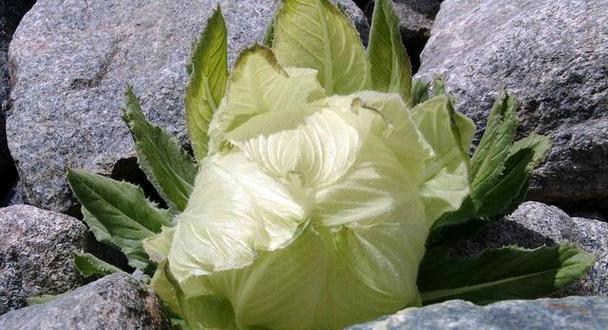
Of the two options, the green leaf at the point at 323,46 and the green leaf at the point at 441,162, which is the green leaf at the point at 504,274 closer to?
the green leaf at the point at 441,162

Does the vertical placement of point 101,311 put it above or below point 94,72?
below

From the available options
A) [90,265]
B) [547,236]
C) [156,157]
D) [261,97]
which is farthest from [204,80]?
[547,236]

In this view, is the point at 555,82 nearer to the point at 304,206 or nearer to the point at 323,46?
the point at 323,46

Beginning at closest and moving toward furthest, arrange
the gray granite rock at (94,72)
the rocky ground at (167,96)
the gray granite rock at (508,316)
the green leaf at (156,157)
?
the gray granite rock at (508,316) → the green leaf at (156,157) → the rocky ground at (167,96) → the gray granite rock at (94,72)

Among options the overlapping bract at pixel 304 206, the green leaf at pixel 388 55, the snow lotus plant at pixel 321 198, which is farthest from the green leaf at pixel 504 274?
the green leaf at pixel 388 55

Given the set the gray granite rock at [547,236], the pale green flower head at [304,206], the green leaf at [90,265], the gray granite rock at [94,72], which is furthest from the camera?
the gray granite rock at [94,72]

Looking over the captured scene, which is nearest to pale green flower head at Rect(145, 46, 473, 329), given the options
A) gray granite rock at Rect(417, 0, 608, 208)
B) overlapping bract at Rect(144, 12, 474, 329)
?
overlapping bract at Rect(144, 12, 474, 329)
